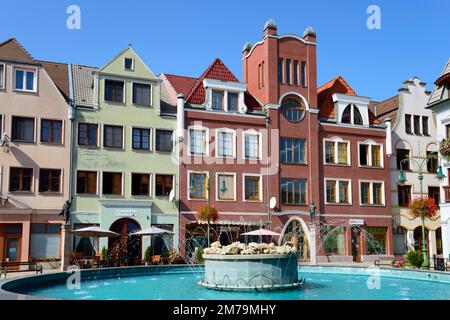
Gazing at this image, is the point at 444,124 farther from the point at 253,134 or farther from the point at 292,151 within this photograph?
the point at 253,134

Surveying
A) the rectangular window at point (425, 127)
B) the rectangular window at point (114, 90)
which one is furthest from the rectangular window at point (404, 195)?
the rectangular window at point (114, 90)

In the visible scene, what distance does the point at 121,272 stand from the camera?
85.5 ft

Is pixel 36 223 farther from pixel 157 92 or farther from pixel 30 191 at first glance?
pixel 157 92

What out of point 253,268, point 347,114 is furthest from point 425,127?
point 253,268

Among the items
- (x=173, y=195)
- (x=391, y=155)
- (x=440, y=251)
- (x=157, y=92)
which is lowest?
(x=440, y=251)

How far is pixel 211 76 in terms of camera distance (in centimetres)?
4191

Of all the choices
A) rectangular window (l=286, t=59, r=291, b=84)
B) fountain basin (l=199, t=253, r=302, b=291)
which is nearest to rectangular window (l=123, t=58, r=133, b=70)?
rectangular window (l=286, t=59, r=291, b=84)

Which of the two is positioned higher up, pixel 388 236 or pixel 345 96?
pixel 345 96

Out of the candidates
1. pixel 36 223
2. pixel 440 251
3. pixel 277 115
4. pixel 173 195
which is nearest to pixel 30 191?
pixel 36 223

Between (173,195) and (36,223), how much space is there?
886 cm
